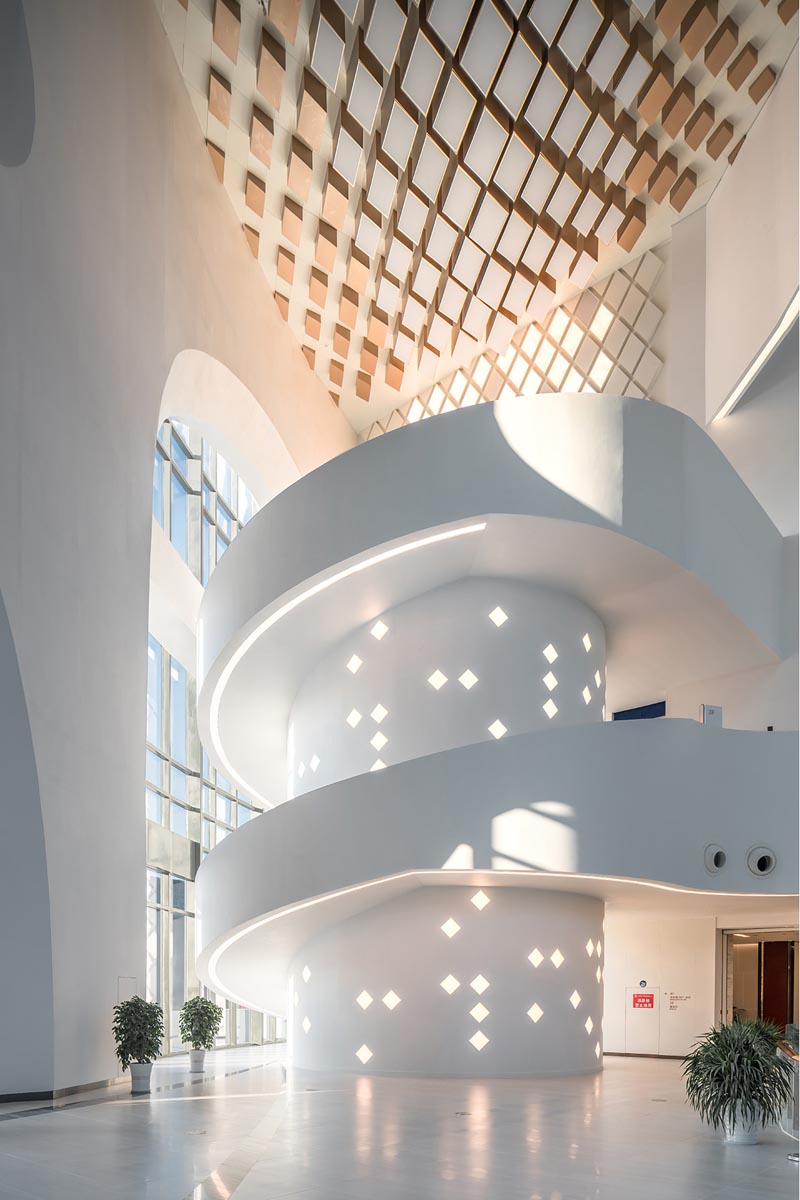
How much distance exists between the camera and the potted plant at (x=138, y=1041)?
10953 mm

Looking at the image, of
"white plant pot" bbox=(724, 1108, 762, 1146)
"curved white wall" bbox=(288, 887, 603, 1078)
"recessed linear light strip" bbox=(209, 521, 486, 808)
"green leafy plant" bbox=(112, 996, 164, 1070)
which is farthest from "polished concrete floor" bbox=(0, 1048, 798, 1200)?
"recessed linear light strip" bbox=(209, 521, 486, 808)

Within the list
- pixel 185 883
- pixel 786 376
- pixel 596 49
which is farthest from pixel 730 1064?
pixel 185 883

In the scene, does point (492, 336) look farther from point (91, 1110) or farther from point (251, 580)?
point (91, 1110)

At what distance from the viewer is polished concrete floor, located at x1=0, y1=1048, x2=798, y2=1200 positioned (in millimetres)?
5680

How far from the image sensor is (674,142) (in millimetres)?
15625

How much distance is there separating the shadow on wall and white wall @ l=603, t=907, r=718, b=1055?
11.9 meters

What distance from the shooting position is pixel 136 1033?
11023 mm

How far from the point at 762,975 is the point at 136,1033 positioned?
8.94 metres

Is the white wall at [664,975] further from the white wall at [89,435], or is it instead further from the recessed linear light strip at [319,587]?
the white wall at [89,435]

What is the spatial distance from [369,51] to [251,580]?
7.32 meters

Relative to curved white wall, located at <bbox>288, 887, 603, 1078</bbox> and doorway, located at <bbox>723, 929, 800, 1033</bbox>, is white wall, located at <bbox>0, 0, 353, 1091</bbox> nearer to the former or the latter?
curved white wall, located at <bbox>288, 887, 603, 1078</bbox>

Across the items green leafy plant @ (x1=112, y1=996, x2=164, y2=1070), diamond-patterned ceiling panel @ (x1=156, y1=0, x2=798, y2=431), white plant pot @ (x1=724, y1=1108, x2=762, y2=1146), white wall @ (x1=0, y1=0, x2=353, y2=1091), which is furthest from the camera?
diamond-patterned ceiling panel @ (x1=156, y1=0, x2=798, y2=431)

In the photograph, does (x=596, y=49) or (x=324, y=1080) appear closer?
(x=324, y=1080)

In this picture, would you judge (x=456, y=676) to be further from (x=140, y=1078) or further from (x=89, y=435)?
(x=140, y=1078)
